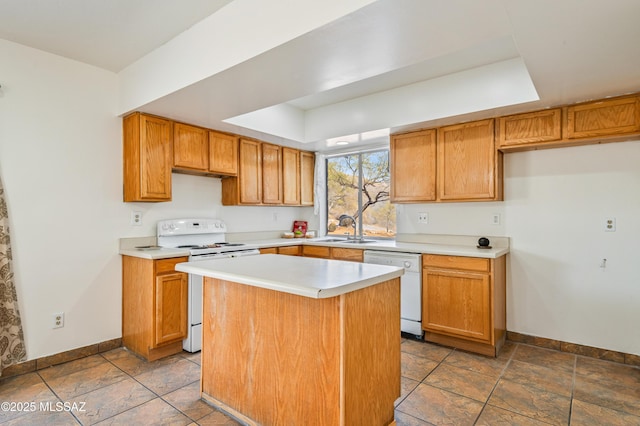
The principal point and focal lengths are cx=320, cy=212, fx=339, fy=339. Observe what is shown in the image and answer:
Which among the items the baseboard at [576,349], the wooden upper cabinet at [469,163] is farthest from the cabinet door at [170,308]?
the baseboard at [576,349]

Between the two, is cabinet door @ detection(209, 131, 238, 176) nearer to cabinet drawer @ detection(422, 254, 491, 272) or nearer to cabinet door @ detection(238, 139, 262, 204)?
cabinet door @ detection(238, 139, 262, 204)

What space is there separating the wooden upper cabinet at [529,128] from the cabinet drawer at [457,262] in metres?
1.04

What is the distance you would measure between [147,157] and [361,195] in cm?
252

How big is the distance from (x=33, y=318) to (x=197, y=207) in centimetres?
164

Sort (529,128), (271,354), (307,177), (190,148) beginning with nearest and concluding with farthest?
(271,354) < (529,128) < (190,148) < (307,177)

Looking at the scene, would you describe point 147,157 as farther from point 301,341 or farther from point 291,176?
point 301,341

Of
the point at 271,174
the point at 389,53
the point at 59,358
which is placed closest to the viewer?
the point at 389,53

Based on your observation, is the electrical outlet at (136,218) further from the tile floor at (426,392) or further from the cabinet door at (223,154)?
the tile floor at (426,392)

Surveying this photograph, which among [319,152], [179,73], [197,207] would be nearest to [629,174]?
[319,152]

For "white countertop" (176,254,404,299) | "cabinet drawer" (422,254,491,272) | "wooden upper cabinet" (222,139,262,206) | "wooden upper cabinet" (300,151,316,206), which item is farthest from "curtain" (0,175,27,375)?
"cabinet drawer" (422,254,491,272)

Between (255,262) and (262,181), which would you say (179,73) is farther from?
(262,181)

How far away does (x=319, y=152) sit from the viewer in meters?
4.73

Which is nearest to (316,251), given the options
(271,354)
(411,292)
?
(411,292)

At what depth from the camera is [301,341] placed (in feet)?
5.45
